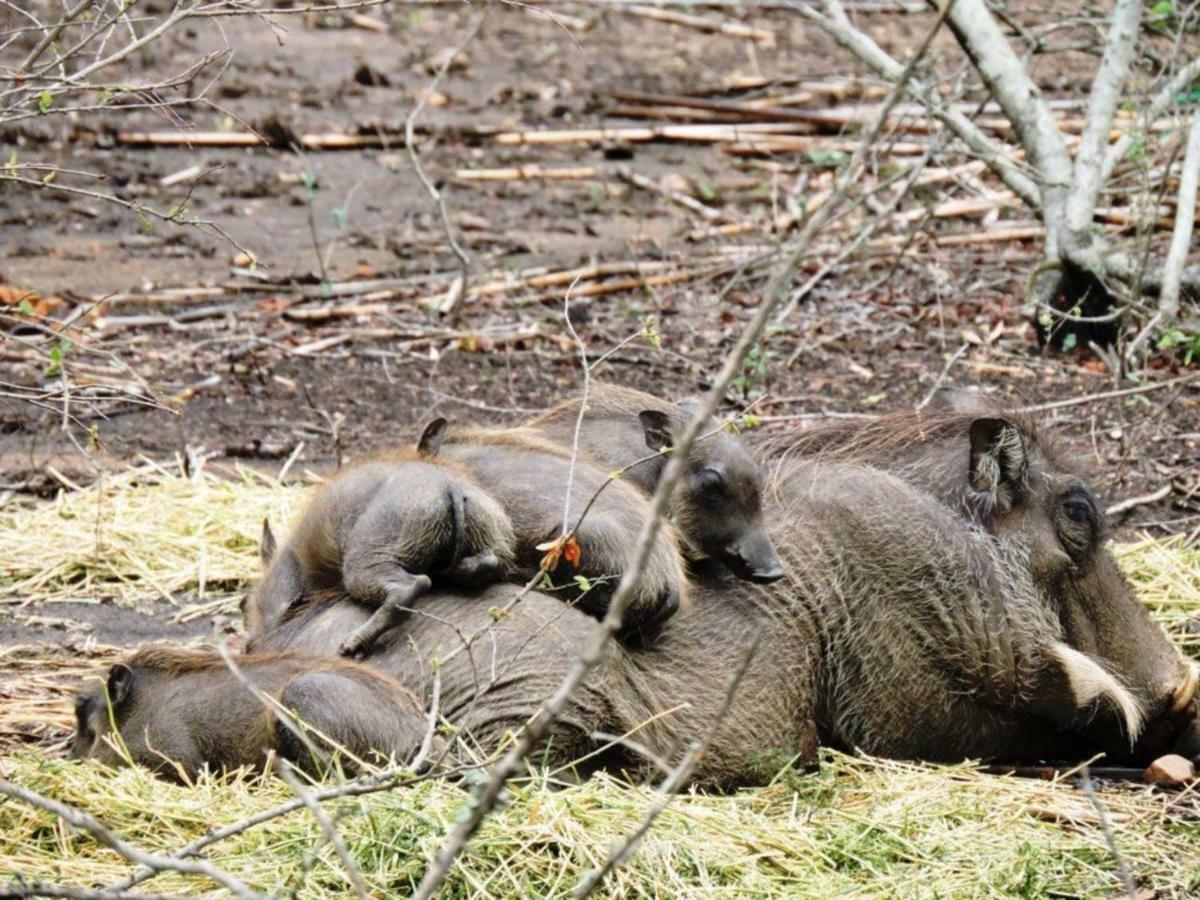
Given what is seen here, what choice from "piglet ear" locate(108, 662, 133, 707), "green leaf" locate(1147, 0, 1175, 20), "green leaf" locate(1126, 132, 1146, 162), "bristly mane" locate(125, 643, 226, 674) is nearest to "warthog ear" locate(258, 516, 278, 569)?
"bristly mane" locate(125, 643, 226, 674)

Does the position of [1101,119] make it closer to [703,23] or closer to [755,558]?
[755,558]

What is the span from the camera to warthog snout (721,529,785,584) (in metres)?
4.55

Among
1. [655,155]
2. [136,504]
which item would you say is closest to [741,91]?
[655,155]

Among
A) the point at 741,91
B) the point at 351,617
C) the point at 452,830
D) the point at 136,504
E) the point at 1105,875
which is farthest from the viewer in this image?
the point at 741,91

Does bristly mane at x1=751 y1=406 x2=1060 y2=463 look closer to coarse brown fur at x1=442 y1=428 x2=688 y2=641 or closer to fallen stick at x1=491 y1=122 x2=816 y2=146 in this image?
coarse brown fur at x1=442 y1=428 x2=688 y2=641

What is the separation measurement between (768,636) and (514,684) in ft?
2.49

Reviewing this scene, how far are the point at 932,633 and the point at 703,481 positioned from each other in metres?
0.71

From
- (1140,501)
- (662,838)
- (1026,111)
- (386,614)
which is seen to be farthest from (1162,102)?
(662,838)

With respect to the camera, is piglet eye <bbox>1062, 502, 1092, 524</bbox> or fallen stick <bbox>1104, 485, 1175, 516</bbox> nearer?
piglet eye <bbox>1062, 502, 1092, 524</bbox>

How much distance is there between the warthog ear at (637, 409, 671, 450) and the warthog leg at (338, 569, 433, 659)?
31.0 inches

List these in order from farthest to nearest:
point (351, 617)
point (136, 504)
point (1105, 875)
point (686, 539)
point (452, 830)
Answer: point (136, 504), point (686, 539), point (351, 617), point (1105, 875), point (452, 830)

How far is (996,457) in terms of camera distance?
4.75m

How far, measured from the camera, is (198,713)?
4.01 m

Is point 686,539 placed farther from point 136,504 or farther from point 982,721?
point 136,504
